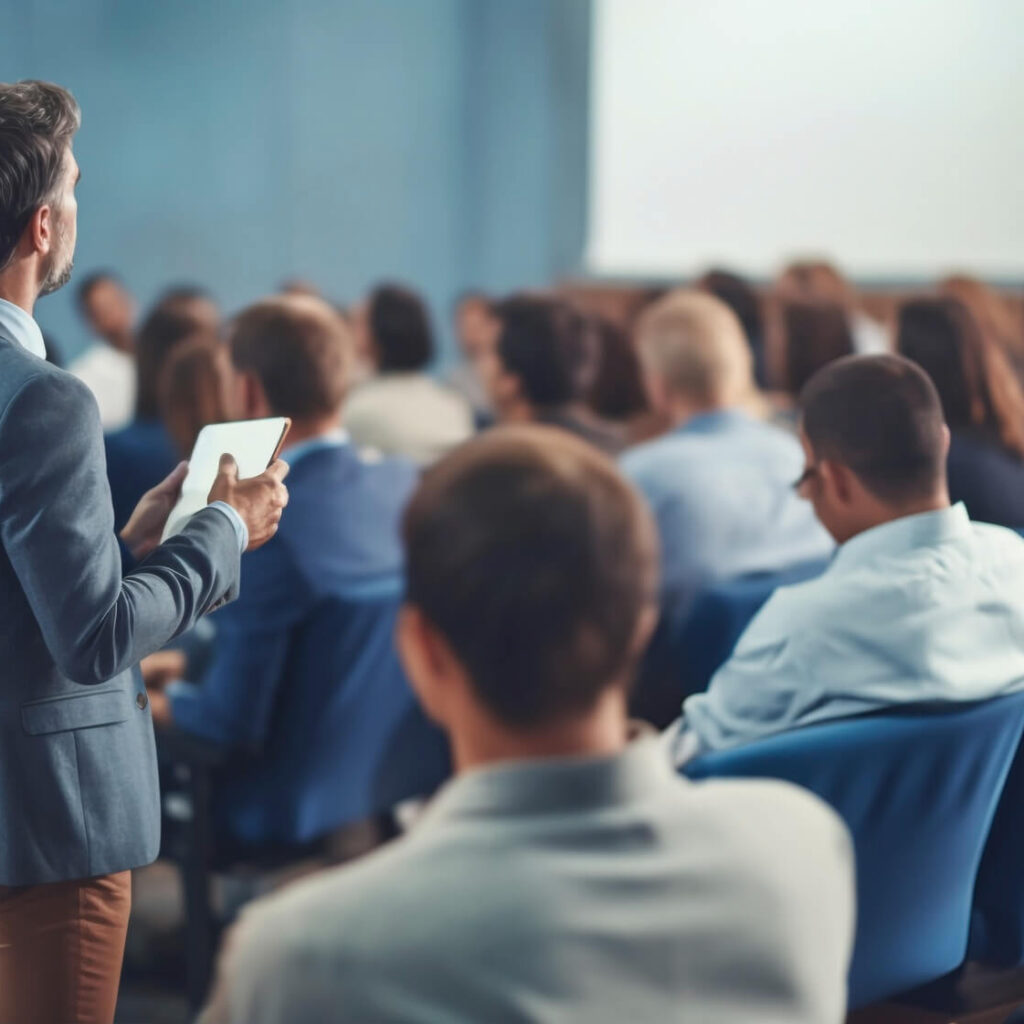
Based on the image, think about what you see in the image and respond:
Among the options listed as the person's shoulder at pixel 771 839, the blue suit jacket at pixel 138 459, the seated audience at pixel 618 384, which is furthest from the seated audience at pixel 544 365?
the person's shoulder at pixel 771 839

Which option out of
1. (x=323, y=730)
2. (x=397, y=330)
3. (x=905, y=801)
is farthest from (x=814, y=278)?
(x=905, y=801)

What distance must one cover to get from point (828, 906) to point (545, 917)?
0.79 feet

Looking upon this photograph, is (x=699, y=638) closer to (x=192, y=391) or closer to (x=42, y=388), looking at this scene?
(x=192, y=391)

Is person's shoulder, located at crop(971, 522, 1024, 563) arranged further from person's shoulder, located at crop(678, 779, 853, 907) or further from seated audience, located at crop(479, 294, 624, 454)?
seated audience, located at crop(479, 294, 624, 454)

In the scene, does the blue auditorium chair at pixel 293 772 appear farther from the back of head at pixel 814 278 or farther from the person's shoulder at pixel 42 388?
the back of head at pixel 814 278

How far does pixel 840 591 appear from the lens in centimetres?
175

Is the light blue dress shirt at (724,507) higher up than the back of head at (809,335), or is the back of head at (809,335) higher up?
the back of head at (809,335)

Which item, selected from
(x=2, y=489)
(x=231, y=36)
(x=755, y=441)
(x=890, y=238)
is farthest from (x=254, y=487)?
(x=231, y=36)

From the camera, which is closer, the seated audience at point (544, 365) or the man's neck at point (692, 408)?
the man's neck at point (692, 408)

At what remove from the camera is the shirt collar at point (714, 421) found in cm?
329

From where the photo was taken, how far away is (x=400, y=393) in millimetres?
4602

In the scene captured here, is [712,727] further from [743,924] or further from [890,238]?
[890,238]

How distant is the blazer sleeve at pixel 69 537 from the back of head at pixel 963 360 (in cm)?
176

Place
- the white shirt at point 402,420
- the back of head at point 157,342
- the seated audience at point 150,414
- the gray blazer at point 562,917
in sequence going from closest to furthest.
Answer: the gray blazer at point 562,917
the seated audience at point 150,414
the back of head at point 157,342
the white shirt at point 402,420
